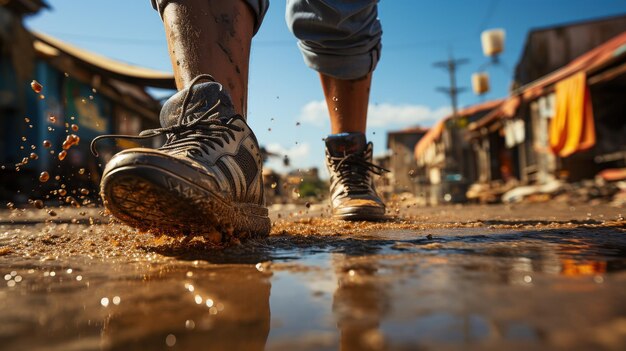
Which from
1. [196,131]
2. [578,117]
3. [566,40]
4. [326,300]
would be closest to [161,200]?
[196,131]

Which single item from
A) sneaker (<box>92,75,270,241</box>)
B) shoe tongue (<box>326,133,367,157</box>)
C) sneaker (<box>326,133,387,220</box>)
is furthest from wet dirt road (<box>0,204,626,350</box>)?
shoe tongue (<box>326,133,367,157</box>)

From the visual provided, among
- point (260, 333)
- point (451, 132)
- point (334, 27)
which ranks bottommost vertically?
point (260, 333)

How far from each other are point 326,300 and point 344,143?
177cm

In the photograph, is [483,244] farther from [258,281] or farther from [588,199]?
[588,199]

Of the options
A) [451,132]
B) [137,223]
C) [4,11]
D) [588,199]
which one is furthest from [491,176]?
[137,223]

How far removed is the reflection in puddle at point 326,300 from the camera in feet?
1.51

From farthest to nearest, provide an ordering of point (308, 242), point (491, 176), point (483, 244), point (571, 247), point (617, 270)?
point (491, 176) → point (308, 242) → point (483, 244) → point (571, 247) → point (617, 270)

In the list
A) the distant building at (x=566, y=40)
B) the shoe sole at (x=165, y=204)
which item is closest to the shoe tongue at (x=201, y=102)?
the shoe sole at (x=165, y=204)

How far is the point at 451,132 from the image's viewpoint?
17.3 metres

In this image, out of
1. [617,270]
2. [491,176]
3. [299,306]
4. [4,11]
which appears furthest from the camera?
[491,176]

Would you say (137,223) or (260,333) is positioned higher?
(137,223)

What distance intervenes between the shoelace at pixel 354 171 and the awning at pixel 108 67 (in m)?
8.84

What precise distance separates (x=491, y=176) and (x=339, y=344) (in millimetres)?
16873

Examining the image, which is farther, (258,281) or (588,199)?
(588,199)
